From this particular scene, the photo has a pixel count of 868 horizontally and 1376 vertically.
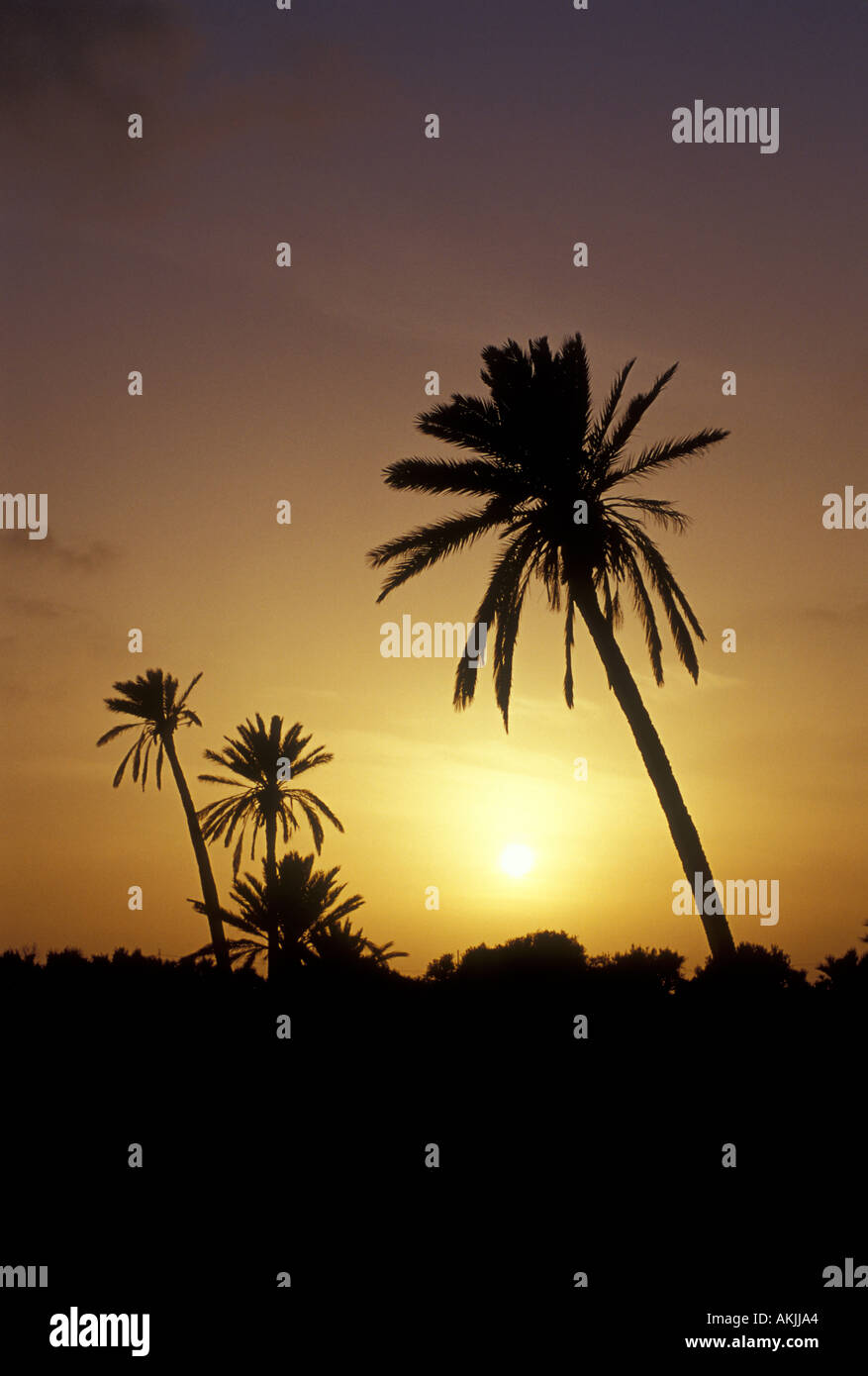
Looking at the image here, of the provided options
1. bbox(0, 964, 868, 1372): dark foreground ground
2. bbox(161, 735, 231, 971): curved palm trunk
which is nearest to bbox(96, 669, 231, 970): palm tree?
bbox(161, 735, 231, 971): curved palm trunk

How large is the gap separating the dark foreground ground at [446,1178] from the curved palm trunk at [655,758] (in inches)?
62.8

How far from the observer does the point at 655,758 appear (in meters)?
21.5

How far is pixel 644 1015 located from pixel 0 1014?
13.6 meters

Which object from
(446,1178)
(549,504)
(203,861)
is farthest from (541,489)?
(203,861)

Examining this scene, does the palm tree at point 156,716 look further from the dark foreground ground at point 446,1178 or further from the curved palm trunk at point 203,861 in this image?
the dark foreground ground at point 446,1178

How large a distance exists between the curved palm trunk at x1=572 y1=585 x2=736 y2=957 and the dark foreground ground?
5.24 feet

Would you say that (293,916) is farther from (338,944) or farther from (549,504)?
(549,504)

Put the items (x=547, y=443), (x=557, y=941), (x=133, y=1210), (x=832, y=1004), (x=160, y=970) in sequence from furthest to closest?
(x=557, y=941), (x=160, y=970), (x=547, y=443), (x=832, y=1004), (x=133, y=1210)

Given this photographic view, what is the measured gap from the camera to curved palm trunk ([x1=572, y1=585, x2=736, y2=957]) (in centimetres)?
2052

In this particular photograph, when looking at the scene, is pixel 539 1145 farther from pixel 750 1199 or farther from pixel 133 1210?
pixel 133 1210

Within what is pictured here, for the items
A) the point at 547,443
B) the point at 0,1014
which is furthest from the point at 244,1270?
the point at 547,443

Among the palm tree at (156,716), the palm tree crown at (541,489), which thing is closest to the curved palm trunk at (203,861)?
the palm tree at (156,716)

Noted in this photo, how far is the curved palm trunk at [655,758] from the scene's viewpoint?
20.5 meters

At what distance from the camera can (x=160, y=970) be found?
92.3 feet
